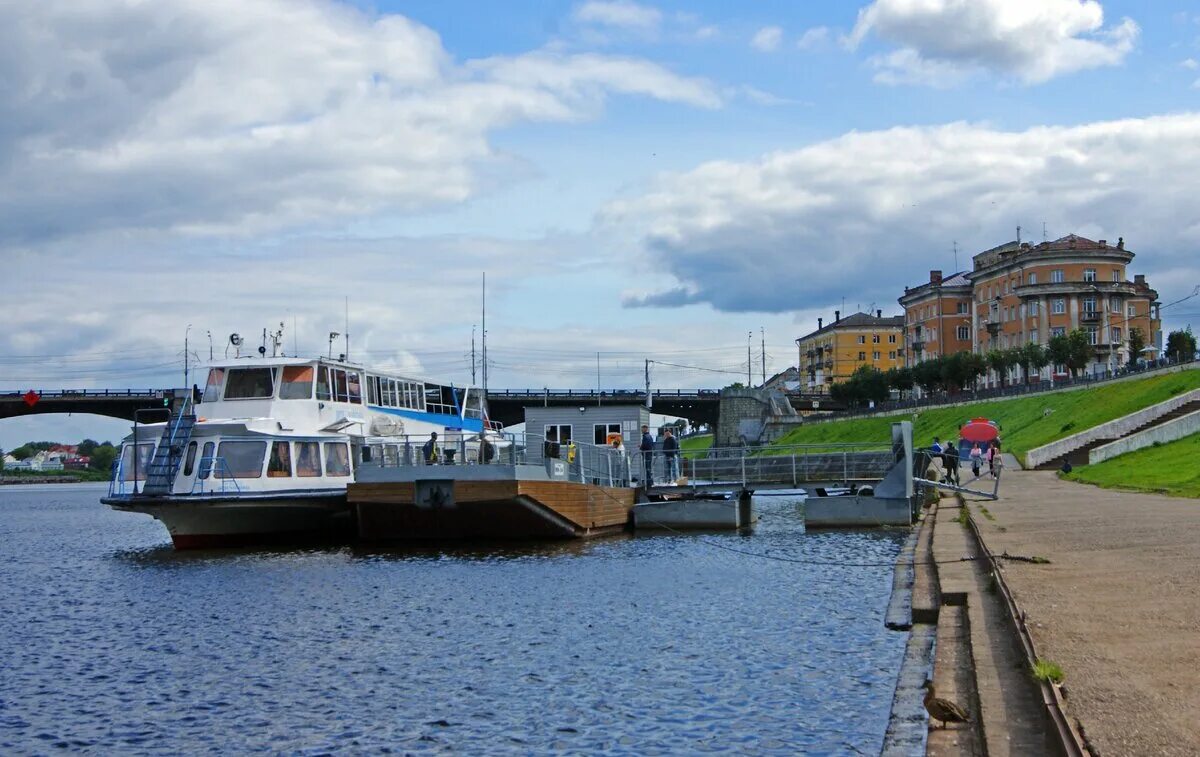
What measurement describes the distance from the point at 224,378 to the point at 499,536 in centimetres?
988

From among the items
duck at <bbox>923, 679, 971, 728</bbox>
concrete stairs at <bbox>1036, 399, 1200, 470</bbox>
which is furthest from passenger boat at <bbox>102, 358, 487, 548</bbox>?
concrete stairs at <bbox>1036, 399, 1200, 470</bbox>

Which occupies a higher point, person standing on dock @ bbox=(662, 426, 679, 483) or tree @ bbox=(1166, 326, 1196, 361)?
tree @ bbox=(1166, 326, 1196, 361)

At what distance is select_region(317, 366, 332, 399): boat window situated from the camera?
37688mm

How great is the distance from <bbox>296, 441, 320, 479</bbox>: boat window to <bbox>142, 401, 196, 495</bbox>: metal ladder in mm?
3100

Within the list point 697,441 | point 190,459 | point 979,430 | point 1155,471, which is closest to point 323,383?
point 190,459

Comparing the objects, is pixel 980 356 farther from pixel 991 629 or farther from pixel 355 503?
pixel 991 629

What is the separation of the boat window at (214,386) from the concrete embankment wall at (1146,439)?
38181mm

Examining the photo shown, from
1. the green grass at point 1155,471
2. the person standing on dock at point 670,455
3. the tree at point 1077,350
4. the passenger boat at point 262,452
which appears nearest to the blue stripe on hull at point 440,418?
the passenger boat at point 262,452

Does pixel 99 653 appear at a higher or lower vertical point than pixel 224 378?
lower

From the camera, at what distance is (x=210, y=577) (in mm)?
28344

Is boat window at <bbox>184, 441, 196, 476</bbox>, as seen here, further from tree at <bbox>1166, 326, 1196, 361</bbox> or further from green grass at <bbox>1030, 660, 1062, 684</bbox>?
tree at <bbox>1166, 326, 1196, 361</bbox>

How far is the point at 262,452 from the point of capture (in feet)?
114

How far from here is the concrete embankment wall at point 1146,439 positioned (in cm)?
5572

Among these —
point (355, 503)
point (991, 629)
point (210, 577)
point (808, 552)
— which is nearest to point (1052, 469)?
point (808, 552)
